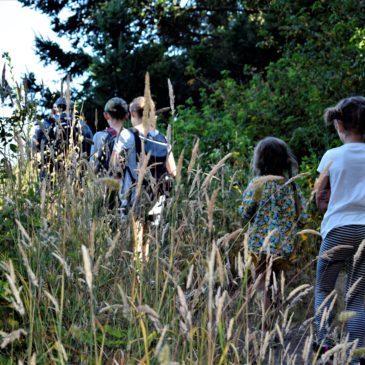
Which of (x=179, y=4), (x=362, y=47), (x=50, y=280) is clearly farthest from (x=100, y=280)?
(x=179, y=4)

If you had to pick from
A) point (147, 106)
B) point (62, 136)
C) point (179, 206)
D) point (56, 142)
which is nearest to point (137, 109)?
point (56, 142)

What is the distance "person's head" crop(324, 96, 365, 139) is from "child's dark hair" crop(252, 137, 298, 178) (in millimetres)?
638

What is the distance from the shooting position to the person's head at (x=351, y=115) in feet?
15.4

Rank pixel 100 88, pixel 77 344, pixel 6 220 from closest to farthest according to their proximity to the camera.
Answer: pixel 77 344 < pixel 6 220 < pixel 100 88

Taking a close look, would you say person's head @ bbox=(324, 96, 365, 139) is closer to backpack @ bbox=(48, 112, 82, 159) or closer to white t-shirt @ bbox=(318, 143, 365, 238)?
white t-shirt @ bbox=(318, 143, 365, 238)

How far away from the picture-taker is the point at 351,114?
15.5ft

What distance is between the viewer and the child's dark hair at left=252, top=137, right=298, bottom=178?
17.4ft

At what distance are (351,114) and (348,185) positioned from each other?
1.51ft

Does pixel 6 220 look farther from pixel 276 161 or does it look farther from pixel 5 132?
pixel 276 161

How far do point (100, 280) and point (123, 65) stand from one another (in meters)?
15.7

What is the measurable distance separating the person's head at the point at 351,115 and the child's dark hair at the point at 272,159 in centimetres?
64

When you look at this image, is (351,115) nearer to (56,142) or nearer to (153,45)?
(56,142)

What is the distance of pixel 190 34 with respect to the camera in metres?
22.6

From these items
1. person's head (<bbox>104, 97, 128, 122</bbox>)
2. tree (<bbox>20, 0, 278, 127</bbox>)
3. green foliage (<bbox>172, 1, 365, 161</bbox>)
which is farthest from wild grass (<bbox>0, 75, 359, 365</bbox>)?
tree (<bbox>20, 0, 278, 127</bbox>)
